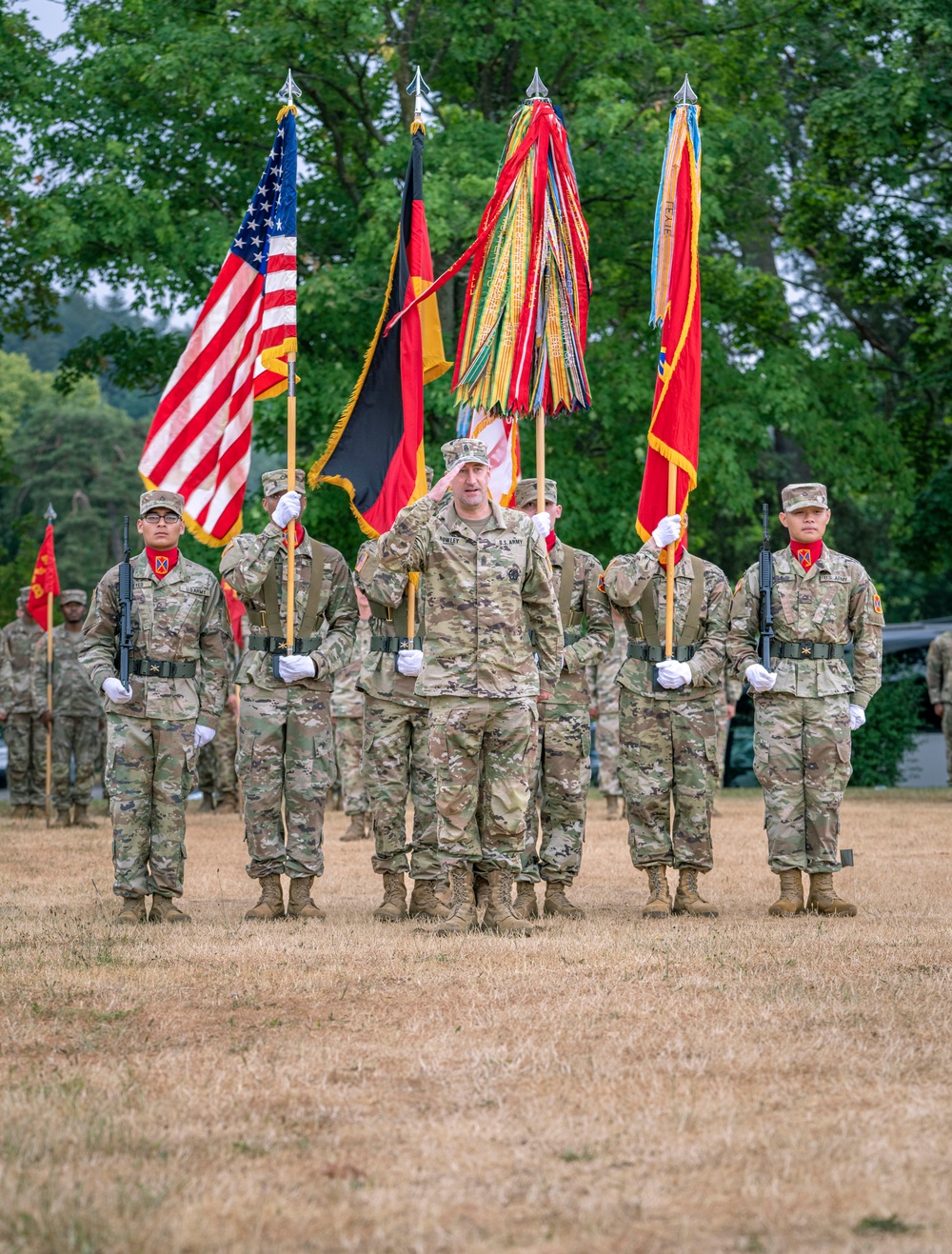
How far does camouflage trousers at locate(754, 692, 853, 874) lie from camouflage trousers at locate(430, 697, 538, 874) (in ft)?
5.81

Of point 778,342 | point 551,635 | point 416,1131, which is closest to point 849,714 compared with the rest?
point 551,635

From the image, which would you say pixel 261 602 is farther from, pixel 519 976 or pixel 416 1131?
pixel 416 1131

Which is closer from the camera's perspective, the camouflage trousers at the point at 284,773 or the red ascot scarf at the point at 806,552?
the camouflage trousers at the point at 284,773

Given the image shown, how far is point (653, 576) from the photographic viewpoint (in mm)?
9688

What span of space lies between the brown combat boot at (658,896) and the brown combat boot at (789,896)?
2.00 feet

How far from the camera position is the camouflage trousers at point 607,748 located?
60.1 ft

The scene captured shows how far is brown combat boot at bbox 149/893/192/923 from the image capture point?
9258mm

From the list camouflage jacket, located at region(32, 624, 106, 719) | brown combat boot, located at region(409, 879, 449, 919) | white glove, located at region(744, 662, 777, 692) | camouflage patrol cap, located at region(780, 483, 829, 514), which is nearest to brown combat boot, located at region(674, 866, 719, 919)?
white glove, located at region(744, 662, 777, 692)

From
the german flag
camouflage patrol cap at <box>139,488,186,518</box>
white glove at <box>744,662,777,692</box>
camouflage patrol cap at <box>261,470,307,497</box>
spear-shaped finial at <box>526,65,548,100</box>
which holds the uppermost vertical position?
spear-shaped finial at <box>526,65,548,100</box>

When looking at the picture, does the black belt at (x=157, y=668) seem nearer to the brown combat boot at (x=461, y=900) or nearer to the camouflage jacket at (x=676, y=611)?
the brown combat boot at (x=461, y=900)

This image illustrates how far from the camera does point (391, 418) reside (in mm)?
10336

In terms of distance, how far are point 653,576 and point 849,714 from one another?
1.39 m

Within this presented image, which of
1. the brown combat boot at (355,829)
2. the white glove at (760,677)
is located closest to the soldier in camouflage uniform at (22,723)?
the brown combat boot at (355,829)

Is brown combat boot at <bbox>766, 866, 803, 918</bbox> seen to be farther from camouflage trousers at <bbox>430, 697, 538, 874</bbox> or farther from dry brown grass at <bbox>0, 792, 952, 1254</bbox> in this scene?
camouflage trousers at <bbox>430, 697, 538, 874</bbox>
